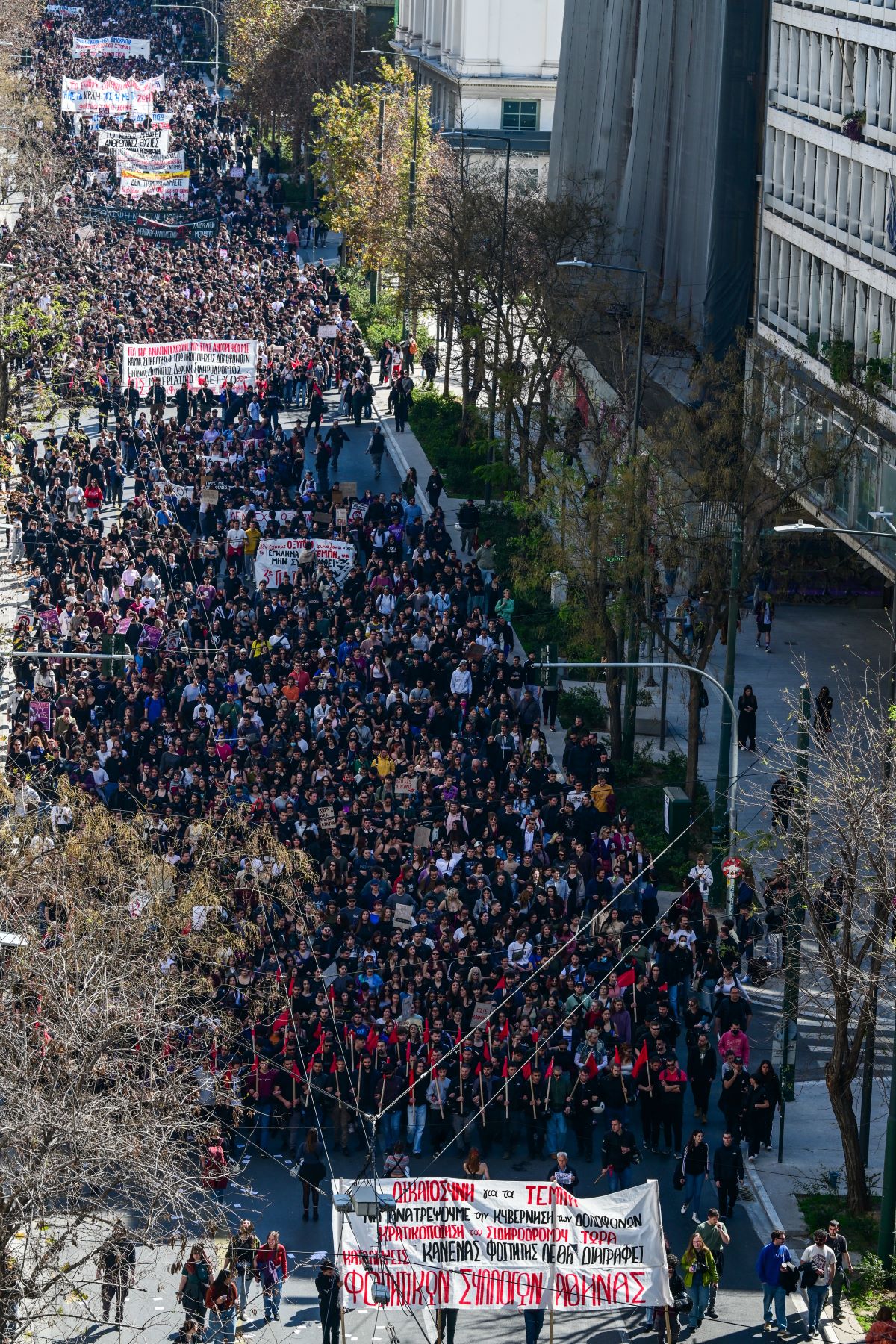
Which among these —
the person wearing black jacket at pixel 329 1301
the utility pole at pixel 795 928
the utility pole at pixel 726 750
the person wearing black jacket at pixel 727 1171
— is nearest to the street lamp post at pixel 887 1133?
the utility pole at pixel 795 928

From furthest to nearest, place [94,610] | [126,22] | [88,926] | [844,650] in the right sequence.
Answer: [126,22]
[844,650]
[94,610]
[88,926]

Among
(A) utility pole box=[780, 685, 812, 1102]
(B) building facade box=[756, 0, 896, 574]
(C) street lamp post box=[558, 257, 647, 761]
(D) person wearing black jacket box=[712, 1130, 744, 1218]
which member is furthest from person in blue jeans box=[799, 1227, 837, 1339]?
(B) building facade box=[756, 0, 896, 574]

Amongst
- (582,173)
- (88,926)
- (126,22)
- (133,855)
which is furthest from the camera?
(126,22)

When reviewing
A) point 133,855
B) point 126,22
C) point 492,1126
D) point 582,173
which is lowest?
point 492,1126

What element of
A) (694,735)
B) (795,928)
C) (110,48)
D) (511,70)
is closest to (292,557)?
(694,735)

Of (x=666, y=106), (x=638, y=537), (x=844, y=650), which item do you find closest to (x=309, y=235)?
(x=666, y=106)

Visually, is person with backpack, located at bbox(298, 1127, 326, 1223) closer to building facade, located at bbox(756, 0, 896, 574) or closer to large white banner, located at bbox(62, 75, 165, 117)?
building facade, located at bbox(756, 0, 896, 574)

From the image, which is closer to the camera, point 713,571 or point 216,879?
point 216,879

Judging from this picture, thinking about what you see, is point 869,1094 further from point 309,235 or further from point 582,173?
point 309,235
